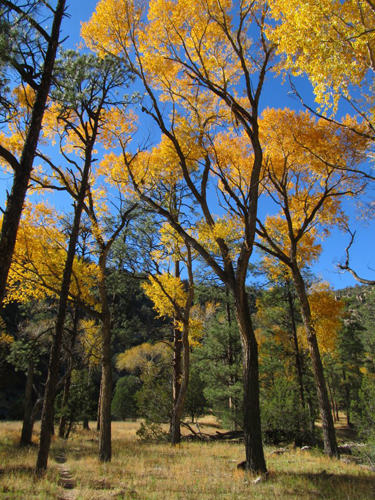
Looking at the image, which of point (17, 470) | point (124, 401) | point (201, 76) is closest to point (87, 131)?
point (201, 76)

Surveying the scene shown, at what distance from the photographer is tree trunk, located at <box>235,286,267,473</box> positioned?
5.34 metres

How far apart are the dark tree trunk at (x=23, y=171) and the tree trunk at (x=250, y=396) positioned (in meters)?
3.92

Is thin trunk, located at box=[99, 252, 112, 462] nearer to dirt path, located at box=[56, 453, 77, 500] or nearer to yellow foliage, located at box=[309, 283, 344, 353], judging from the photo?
dirt path, located at box=[56, 453, 77, 500]

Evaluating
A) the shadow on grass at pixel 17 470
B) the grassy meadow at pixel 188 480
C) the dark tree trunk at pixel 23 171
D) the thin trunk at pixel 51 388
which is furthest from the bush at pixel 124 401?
the dark tree trunk at pixel 23 171

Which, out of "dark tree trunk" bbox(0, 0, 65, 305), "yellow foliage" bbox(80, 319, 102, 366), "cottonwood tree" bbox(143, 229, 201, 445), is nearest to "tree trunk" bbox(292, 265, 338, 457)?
"cottonwood tree" bbox(143, 229, 201, 445)

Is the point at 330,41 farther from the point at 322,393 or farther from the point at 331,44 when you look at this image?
the point at 322,393

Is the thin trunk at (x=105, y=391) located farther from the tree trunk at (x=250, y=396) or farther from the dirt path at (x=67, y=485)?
the tree trunk at (x=250, y=396)

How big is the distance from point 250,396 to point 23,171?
526 centimetres

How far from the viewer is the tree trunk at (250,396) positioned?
17.5ft

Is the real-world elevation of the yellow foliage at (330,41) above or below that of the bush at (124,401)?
above

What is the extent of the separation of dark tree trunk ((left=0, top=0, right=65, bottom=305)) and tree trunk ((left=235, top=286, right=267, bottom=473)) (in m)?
3.92

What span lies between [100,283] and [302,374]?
1190 cm

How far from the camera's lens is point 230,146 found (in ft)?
29.3

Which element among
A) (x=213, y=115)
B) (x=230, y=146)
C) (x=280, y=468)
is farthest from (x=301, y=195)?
(x=280, y=468)
